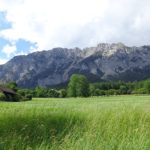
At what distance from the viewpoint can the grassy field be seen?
9.86m

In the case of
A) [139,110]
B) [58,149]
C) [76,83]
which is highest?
[76,83]

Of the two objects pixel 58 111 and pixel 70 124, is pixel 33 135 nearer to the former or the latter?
pixel 70 124

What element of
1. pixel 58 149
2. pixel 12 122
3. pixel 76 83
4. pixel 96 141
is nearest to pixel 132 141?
pixel 96 141

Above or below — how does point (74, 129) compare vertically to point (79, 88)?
below

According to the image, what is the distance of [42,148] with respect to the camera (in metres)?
9.88

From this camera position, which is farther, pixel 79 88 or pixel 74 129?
pixel 79 88

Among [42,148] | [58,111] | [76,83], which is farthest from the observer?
[76,83]

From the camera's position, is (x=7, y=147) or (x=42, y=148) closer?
(x=42, y=148)

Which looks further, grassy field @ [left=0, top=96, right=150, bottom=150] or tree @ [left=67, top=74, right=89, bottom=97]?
tree @ [left=67, top=74, right=89, bottom=97]

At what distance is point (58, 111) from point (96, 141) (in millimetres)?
6428

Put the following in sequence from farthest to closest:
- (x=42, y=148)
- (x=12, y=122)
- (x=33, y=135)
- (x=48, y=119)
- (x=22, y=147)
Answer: (x=48, y=119) < (x=12, y=122) < (x=33, y=135) < (x=22, y=147) < (x=42, y=148)

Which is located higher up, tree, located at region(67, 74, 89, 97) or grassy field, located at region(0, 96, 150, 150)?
tree, located at region(67, 74, 89, 97)

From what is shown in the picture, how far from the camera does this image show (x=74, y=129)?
12797mm

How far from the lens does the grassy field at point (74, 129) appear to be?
388 inches
